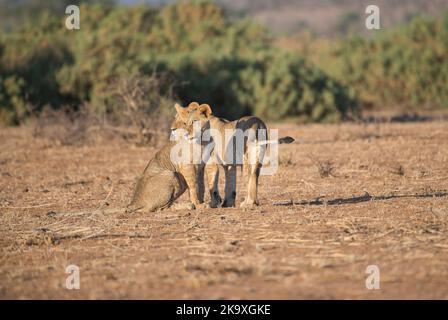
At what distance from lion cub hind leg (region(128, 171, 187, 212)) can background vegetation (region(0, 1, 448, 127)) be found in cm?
834

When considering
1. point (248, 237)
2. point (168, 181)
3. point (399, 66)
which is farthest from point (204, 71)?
point (248, 237)

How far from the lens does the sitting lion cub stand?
9359 millimetres

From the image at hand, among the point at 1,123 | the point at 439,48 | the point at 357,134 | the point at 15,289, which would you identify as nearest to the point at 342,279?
the point at 15,289

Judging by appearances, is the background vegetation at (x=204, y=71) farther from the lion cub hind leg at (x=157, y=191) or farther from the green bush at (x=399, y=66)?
the lion cub hind leg at (x=157, y=191)

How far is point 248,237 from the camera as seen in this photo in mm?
7812

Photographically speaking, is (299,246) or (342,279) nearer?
(342,279)

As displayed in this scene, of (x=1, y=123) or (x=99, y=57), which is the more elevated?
(x=99, y=57)

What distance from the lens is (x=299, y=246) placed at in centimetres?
735

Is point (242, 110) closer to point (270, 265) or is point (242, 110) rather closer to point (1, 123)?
point (1, 123)

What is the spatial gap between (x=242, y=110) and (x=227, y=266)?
20185mm

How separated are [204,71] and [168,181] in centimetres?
1806

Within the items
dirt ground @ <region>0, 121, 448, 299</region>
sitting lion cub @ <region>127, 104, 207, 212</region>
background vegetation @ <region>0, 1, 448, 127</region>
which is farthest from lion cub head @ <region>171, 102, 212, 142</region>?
background vegetation @ <region>0, 1, 448, 127</region>

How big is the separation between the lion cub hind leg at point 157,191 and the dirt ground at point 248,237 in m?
0.19

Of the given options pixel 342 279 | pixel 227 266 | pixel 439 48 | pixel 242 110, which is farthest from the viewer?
pixel 439 48
